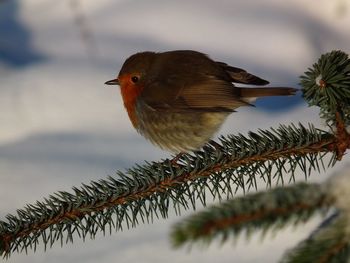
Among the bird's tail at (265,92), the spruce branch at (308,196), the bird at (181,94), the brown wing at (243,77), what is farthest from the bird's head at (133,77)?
the spruce branch at (308,196)

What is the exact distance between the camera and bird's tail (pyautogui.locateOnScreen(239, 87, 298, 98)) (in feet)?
8.55

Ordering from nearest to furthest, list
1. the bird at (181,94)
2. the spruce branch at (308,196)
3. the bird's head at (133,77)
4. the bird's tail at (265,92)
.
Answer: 1. the spruce branch at (308,196)
2. the bird's tail at (265,92)
3. the bird at (181,94)
4. the bird's head at (133,77)

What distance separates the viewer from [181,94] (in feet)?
9.55

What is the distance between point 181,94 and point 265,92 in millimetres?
436

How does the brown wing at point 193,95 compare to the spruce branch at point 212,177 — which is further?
the brown wing at point 193,95

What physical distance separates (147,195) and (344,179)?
676 millimetres

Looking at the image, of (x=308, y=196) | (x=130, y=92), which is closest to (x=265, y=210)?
(x=308, y=196)

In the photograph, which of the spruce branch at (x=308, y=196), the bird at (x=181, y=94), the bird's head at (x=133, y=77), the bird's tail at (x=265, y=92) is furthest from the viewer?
the bird's head at (x=133, y=77)

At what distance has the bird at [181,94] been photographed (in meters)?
2.71

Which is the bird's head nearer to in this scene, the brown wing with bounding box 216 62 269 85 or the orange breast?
the orange breast

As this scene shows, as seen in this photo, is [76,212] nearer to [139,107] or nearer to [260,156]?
[260,156]

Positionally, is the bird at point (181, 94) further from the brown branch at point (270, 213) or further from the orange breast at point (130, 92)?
the brown branch at point (270, 213)

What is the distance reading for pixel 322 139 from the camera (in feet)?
6.67

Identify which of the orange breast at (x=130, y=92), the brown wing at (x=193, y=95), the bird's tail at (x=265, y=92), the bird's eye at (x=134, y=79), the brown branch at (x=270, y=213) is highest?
the bird's eye at (x=134, y=79)
